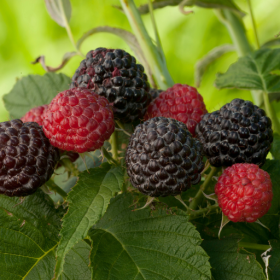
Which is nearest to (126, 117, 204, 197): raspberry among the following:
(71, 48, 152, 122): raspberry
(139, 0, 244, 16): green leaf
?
(71, 48, 152, 122): raspberry

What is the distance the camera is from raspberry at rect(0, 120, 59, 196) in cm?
56

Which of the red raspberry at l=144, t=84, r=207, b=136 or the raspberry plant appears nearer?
the raspberry plant

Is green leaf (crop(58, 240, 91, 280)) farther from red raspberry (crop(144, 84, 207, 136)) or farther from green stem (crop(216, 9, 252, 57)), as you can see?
green stem (crop(216, 9, 252, 57))

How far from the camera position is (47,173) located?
0.59 metres

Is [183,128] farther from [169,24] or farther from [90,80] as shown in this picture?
[169,24]

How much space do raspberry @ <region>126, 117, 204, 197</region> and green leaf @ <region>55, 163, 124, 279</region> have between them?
54 mm

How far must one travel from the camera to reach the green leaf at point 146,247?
0.55m

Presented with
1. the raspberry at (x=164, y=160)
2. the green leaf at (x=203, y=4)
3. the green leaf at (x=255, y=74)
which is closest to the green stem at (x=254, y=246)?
the raspberry at (x=164, y=160)

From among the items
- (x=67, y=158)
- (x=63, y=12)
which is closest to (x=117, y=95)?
(x=67, y=158)

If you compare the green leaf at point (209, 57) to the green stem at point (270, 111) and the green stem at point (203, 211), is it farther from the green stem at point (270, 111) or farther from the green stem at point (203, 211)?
the green stem at point (203, 211)

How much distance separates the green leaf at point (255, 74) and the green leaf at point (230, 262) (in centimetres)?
49

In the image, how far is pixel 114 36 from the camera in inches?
72.1

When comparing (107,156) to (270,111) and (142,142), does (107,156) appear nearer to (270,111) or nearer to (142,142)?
(142,142)

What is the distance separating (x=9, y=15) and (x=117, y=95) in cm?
160
